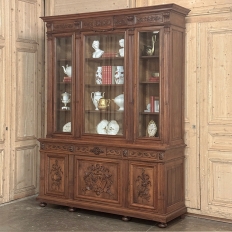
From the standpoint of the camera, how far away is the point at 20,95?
242 inches

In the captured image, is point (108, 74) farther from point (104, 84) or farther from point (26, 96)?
point (26, 96)

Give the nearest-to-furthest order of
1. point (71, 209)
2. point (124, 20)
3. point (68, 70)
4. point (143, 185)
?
point (143, 185) < point (124, 20) < point (71, 209) < point (68, 70)

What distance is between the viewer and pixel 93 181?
17.8 ft

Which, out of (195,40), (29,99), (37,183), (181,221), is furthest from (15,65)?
(181,221)

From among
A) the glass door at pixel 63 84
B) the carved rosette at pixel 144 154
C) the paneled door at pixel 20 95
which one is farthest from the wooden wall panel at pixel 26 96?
the carved rosette at pixel 144 154

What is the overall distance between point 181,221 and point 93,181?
3.61 ft

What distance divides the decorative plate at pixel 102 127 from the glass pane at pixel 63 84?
41cm

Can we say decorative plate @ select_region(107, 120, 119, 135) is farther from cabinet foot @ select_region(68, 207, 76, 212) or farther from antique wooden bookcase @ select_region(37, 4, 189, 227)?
cabinet foot @ select_region(68, 207, 76, 212)

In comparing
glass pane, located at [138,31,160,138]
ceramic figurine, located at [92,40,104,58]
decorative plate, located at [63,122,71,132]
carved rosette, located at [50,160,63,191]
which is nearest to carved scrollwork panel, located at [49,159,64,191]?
carved rosette, located at [50,160,63,191]

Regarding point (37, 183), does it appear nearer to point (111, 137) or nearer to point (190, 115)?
point (111, 137)

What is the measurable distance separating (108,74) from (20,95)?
4.54 ft

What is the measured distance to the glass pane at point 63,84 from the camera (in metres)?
5.67

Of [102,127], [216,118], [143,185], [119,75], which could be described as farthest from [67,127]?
[216,118]

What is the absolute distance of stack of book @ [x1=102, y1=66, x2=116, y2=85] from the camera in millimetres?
5422
